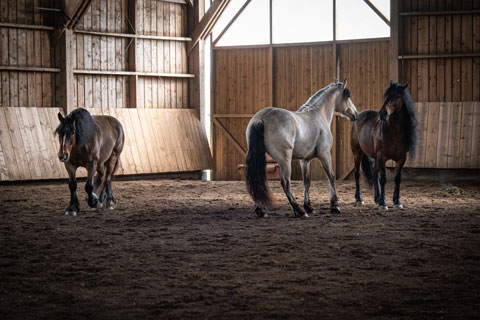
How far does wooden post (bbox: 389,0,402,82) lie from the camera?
49.3ft

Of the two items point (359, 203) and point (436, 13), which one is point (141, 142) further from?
point (436, 13)

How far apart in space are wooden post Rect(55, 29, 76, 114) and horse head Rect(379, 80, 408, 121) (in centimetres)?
842

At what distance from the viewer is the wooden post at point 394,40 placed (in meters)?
15.0

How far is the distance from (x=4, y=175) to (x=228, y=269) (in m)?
9.77

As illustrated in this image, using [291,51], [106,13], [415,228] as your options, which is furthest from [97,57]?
[415,228]

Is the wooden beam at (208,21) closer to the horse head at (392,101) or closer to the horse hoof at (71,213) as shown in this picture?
the horse head at (392,101)

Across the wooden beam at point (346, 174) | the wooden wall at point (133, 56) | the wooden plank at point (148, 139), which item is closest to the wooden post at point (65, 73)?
the wooden wall at point (133, 56)

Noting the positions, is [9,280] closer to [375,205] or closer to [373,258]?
[373,258]

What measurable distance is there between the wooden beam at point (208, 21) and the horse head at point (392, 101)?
8.38m

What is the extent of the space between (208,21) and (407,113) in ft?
29.7

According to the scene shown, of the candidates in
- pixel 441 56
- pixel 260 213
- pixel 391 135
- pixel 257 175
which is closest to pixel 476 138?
pixel 441 56

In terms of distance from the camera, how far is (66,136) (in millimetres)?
8273

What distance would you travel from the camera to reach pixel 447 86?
15.0 meters

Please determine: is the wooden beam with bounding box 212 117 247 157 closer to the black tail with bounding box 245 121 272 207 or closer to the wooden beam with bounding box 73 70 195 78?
the wooden beam with bounding box 73 70 195 78
